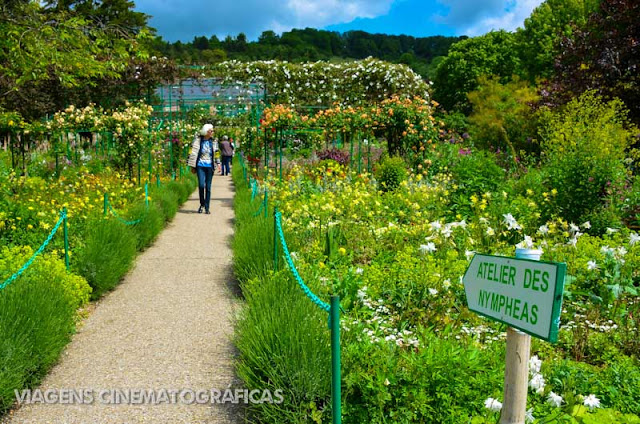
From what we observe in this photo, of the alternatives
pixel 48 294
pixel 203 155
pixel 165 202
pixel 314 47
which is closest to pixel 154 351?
pixel 48 294

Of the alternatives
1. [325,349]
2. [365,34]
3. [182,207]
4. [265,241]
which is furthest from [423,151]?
[365,34]

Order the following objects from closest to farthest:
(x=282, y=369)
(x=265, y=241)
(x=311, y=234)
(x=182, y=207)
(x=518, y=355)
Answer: (x=518, y=355), (x=282, y=369), (x=265, y=241), (x=311, y=234), (x=182, y=207)

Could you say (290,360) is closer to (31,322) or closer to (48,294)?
(31,322)

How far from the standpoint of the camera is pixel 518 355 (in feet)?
5.95

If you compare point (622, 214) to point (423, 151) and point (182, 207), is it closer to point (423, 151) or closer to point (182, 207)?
point (423, 151)

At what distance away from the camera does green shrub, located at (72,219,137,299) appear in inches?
216

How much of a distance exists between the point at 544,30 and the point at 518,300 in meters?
35.1

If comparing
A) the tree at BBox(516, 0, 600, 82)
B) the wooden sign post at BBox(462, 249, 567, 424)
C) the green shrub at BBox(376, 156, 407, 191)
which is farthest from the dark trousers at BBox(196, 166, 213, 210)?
the tree at BBox(516, 0, 600, 82)

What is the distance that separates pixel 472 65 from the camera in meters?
41.9

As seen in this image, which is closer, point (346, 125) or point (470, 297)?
point (470, 297)

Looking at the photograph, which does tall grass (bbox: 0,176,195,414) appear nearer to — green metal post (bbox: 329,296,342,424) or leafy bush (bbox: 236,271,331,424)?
leafy bush (bbox: 236,271,331,424)

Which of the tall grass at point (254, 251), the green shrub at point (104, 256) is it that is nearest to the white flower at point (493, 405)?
the tall grass at point (254, 251)

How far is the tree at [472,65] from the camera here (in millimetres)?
40969

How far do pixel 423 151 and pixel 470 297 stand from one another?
1081cm
